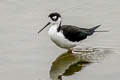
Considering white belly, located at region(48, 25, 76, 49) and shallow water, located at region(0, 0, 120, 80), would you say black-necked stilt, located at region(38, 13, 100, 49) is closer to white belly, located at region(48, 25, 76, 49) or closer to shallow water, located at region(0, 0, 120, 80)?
white belly, located at region(48, 25, 76, 49)

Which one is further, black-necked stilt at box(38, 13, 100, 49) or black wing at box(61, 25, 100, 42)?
black wing at box(61, 25, 100, 42)

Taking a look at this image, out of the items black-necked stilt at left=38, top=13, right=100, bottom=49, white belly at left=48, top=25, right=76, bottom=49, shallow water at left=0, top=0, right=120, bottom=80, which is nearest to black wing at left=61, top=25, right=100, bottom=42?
black-necked stilt at left=38, top=13, right=100, bottom=49

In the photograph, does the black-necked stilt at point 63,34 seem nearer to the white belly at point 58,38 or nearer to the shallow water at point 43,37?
the white belly at point 58,38

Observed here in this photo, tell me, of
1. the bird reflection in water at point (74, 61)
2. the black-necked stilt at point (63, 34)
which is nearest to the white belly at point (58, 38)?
the black-necked stilt at point (63, 34)

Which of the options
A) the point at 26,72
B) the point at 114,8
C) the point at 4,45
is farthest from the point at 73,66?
the point at 114,8

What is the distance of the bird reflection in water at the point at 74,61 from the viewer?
1112 cm

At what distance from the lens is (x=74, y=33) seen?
12492 millimetres

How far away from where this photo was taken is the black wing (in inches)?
484

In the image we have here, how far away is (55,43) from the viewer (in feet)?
40.2

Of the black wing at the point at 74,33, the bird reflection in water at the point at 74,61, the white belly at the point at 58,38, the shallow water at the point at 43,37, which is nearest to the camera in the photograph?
the shallow water at the point at 43,37

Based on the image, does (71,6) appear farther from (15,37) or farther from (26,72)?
(26,72)

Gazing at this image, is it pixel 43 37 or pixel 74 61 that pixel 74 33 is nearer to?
pixel 74 61

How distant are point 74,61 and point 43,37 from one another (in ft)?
5.97

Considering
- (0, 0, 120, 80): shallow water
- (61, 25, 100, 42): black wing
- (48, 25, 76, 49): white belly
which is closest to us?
(0, 0, 120, 80): shallow water
